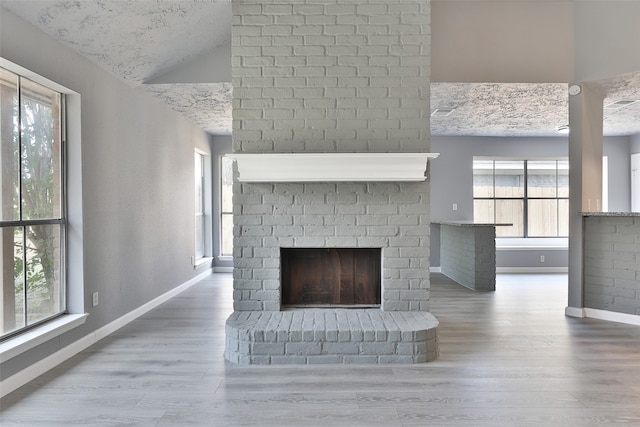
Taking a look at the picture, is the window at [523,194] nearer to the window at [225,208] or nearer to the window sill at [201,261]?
the window at [225,208]

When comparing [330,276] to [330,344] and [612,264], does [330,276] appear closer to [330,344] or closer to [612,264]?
[330,344]

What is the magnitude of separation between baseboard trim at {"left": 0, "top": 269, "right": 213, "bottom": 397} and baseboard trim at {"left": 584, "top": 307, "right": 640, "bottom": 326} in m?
4.39

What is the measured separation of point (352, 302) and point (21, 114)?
2.66 m

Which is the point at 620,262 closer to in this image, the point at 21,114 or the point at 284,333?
the point at 284,333

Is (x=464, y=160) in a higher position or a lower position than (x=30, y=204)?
higher

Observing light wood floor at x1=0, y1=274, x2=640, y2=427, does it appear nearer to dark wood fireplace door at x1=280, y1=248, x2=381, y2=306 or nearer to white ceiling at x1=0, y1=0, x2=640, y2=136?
dark wood fireplace door at x1=280, y1=248, x2=381, y2=306

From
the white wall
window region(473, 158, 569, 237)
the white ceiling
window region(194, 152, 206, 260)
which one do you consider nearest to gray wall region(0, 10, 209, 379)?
the white ceiling

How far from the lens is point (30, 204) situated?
107 inches

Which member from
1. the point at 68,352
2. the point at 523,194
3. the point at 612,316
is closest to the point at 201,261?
the point at 68,352

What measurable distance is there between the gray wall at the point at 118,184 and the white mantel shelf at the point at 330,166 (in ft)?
4.26

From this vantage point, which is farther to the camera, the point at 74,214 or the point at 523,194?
the point at 523,194

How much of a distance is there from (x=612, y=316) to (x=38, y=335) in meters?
4.75

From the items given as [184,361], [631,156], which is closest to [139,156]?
[184,361]

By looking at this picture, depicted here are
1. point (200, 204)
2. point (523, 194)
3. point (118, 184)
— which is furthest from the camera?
point (523, 194)
